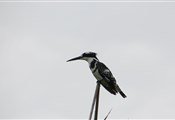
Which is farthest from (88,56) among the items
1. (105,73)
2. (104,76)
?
(104,76)

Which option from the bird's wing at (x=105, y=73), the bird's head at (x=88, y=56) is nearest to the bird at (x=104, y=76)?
the bird's wing at (x=105, y=73)

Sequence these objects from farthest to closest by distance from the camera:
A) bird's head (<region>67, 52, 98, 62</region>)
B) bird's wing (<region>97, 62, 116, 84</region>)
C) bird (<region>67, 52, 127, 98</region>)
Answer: bird's head (<region>67, 52, 98, 62</region>) → bird's wing (<region>97, 62, 116, 84</region>) → bird (<region>67, 52, 127, 98</region>)

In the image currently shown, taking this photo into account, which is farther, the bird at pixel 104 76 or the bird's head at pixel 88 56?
the bird's head at pixel 88 56

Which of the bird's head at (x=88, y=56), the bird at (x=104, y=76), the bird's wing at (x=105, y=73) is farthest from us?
the bird's head at (x=88, y=56)

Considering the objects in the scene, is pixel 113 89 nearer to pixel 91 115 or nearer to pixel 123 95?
pixel 123 95

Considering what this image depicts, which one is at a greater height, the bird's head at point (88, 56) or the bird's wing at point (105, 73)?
the bird's head at point (88, 56)

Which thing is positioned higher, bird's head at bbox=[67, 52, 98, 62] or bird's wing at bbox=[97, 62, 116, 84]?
bird's head at bbox=[67, 52, 98, 62]

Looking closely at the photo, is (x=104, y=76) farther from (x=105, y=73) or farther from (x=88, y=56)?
(x=88, y=56)

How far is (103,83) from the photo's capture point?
49.7ft

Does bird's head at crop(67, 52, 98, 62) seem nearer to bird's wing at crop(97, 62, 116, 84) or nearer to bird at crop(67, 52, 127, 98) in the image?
bird at crop(67, 52, 127, 98)

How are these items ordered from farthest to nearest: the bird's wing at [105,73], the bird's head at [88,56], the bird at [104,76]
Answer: the bird's head at [88,56] < the bird's wing at [105,73] < the bird at [104,76]

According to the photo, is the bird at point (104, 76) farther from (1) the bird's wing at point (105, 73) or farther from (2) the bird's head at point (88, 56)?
(2) the bird's head at point (88, 56)

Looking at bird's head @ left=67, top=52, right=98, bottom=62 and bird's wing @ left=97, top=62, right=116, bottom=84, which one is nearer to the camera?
bird's wing @ left=97, top=62, right=116, bottom=84

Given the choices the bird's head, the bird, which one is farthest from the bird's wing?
the bird's head
